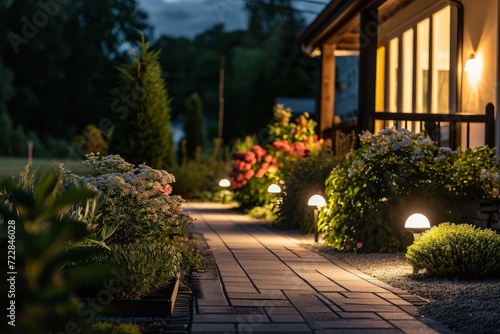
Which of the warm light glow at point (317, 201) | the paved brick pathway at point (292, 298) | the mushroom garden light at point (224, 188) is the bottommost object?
the paved brick pathway at point (292, 298)

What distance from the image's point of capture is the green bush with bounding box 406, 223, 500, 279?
7.86 meters

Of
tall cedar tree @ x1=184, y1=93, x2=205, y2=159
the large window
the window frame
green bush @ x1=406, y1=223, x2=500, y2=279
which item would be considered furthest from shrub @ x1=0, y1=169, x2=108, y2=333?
tall cedar tree @ x1=184, y1=93, x2=205, y2=159

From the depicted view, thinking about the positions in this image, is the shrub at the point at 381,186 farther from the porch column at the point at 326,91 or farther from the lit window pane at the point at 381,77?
the lit window pane at the point at 381,77

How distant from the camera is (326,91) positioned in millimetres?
17375

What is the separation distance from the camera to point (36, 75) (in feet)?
170

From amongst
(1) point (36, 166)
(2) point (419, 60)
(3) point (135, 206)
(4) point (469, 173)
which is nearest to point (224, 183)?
(1) point (36, 166)

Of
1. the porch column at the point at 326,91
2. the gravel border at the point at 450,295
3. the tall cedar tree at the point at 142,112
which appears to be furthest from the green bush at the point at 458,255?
the porch column at the point at 326,91

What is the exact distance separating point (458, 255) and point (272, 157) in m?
9.87

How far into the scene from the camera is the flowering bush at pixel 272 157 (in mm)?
16953

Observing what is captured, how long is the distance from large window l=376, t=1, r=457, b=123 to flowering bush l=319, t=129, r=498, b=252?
2.89 metres

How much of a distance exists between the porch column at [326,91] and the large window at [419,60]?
1.17 m

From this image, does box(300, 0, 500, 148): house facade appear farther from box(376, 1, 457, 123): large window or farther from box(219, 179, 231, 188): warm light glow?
box(219, 179, 231, 188): warm light glow

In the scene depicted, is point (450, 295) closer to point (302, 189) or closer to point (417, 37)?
point (302, 189)

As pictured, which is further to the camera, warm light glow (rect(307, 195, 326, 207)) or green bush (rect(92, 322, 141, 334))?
warm light glow (rect(307, 195, 326, 207))
